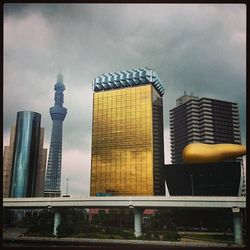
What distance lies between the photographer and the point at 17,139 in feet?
197

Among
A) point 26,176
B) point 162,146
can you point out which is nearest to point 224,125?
point 162,146

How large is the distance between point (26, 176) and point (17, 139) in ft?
21.8

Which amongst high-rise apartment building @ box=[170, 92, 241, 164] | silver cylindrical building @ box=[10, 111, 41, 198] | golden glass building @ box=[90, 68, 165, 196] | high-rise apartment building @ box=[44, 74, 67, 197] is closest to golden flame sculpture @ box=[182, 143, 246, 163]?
golden glass building @ box=[90, 68, 165, 196]

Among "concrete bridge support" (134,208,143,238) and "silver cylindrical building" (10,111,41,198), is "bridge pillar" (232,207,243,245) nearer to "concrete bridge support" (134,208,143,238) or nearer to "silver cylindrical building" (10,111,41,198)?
"concrete bridge support" (134,208,143,238)

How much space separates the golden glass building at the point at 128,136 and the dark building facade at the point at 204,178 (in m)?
4.70

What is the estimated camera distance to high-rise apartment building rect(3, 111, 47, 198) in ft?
190

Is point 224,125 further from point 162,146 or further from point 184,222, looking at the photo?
point 184,222

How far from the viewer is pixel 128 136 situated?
161 ft

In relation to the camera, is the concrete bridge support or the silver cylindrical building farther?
the silver cylindrical building

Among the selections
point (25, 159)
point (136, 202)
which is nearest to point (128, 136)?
point (25, 159)

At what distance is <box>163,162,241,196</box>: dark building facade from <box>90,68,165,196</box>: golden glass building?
470 centimetres

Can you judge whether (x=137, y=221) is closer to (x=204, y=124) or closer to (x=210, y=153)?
(x=210, y=153)

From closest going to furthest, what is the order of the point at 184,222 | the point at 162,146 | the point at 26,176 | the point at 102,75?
the point at 184,222 < the point at 162,146 < the point at 102,75 < the point at 26,176

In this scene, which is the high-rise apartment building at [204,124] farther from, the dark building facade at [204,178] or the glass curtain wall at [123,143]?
the dark building facade at [204,178]
